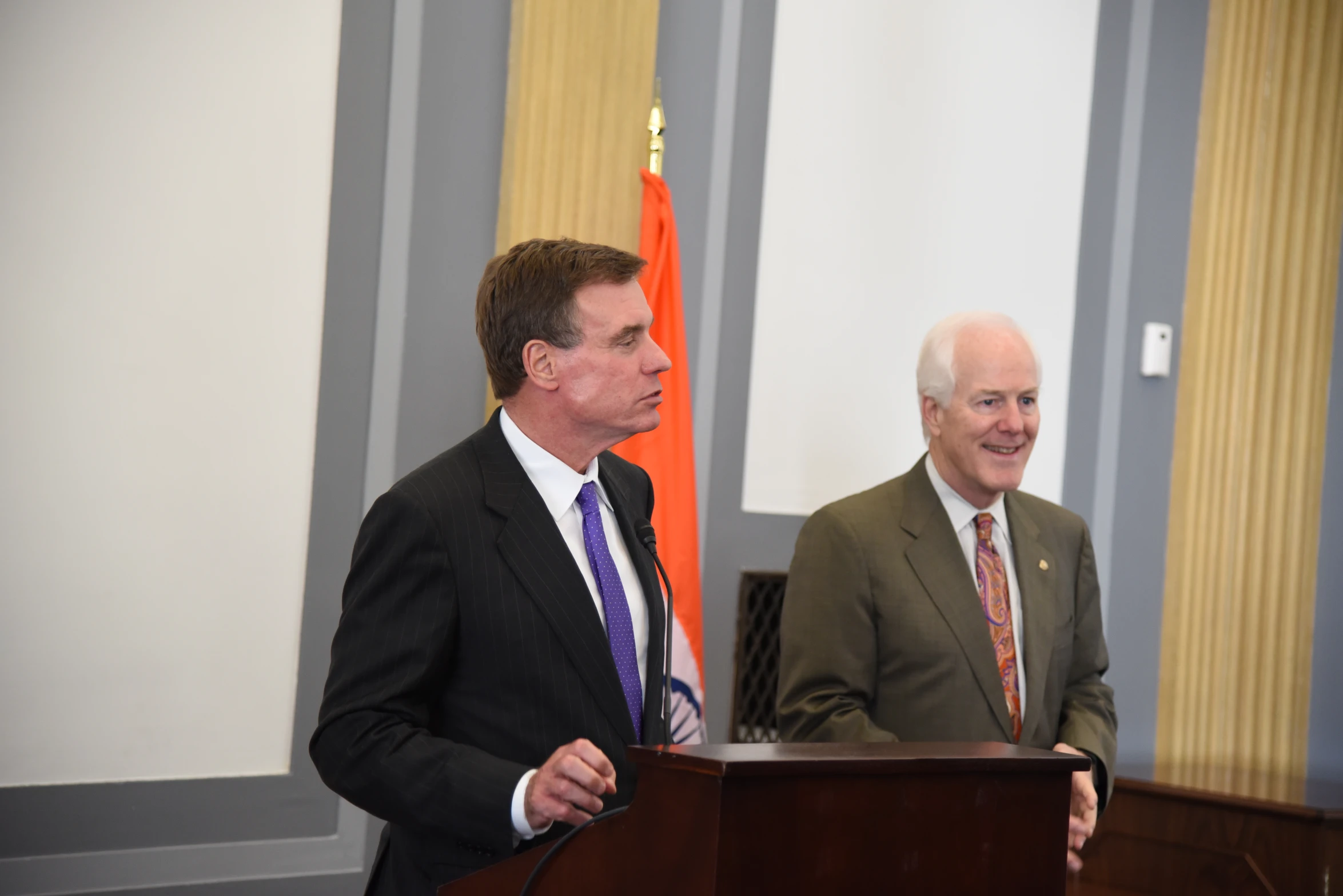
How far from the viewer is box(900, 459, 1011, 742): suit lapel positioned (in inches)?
98.8

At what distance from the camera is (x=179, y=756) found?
3021 mm

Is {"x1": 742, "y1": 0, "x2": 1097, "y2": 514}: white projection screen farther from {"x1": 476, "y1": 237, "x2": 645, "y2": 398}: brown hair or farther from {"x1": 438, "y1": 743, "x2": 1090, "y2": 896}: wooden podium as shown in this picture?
{"x1": 438, "y1": 743, "x2": 1090, "y2": 896}: wooden podium

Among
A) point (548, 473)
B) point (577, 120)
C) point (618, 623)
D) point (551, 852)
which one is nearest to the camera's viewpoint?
point (551, 852)

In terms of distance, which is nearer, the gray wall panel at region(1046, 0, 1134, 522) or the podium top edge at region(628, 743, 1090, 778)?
the podium top edge at region(628, 743, 1090, 778)

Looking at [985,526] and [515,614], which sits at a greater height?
[985,526]

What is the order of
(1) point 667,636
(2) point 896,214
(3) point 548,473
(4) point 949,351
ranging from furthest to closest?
(2) point 896,214, (4) point 949,351, (3) point 548,473, (1) point 667,636

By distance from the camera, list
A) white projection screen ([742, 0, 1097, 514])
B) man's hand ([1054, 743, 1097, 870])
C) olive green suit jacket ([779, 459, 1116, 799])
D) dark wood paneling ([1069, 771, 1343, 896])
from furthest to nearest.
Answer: white projection screen ([742, 0, 1097, 514]) < dark wood paneling ([1069, 771, 1343, 896]) < olive green suit jacket ([779, 459, 1116, 799]) < man's hand ([1054, 743, 1097, 870])

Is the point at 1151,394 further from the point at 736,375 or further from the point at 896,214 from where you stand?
the point at 736,375

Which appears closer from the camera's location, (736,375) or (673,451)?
(673,451)

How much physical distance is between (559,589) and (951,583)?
1029mm

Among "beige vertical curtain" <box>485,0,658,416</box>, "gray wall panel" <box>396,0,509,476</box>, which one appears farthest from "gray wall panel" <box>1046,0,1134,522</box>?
"gray wall panel" <box>396,0,509,476</box>

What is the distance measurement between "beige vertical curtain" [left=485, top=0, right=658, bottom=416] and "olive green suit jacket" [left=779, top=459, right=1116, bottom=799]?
1216 mm

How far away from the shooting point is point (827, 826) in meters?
1.32

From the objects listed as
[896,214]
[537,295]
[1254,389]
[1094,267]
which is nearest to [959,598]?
[537,295]
